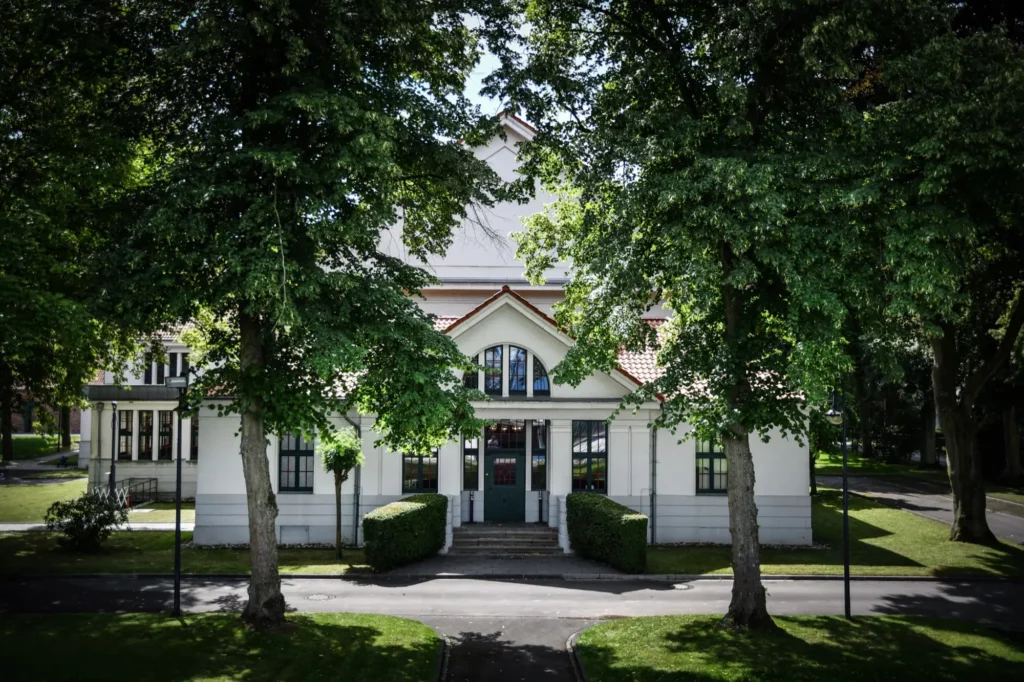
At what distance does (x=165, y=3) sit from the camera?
13.7 metres

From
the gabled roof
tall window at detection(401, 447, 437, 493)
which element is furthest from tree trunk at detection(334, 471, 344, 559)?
the gabled roof

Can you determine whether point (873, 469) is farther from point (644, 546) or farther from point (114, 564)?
point (114, 564)

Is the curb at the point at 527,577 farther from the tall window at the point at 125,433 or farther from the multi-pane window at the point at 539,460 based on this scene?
the tall window at the point at 125,433

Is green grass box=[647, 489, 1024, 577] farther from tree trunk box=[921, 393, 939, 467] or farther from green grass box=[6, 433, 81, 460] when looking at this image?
green grass box=[6, 433, 81, 460]

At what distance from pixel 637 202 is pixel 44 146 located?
11920 millimetres

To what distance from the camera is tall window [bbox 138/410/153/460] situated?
115ft

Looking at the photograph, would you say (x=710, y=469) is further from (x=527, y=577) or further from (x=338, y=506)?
(x=338, y=506)

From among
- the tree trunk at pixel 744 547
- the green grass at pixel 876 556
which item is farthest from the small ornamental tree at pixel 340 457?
the tree trunk at pixel 744 547

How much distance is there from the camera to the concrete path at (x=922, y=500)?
28703 millimetres

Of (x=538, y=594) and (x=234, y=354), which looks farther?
(x=538, y=594)

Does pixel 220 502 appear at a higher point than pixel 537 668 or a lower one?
higher

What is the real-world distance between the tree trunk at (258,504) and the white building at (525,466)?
9368 millimetres

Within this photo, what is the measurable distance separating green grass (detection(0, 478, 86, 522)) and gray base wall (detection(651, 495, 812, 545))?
23290 millimetres

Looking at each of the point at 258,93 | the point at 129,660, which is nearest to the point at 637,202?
the point at 258,93
